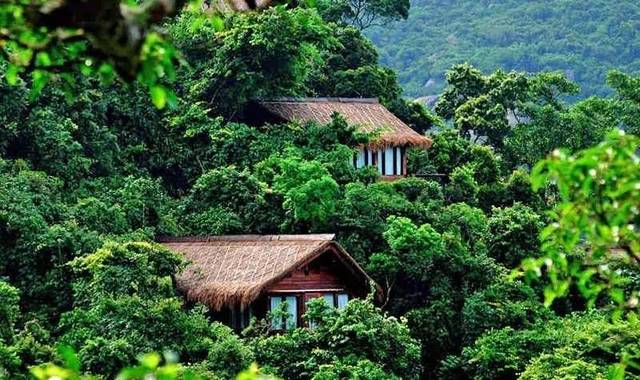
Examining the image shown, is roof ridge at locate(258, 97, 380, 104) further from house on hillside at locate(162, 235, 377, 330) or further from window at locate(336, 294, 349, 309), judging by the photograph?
window at locate(336, 294, 349, 309)

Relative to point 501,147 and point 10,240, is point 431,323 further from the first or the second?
point 501,147

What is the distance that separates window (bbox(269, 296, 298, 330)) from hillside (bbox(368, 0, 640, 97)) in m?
39.5

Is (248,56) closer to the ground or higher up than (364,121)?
higher up

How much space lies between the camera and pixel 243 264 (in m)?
17.3

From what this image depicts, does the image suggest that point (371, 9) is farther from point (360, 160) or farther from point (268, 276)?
point (268, 276)

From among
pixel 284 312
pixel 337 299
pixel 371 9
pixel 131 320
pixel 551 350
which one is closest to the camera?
pixel 131 320

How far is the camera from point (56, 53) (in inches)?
164

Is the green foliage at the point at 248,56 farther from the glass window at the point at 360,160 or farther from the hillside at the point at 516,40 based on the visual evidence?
the hillside at the point at 516,40

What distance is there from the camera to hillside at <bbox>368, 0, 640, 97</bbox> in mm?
58344

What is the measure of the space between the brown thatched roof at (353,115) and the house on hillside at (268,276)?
17.2 feet

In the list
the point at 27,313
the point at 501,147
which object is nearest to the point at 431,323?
the point at 27,313

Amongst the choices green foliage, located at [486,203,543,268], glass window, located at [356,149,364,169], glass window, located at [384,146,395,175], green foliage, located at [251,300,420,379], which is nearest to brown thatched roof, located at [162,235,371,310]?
green foliage, located at [251,300,420,379]

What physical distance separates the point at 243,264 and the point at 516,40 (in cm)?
4703

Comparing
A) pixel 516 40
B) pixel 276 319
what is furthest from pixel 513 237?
pixel 516 40
